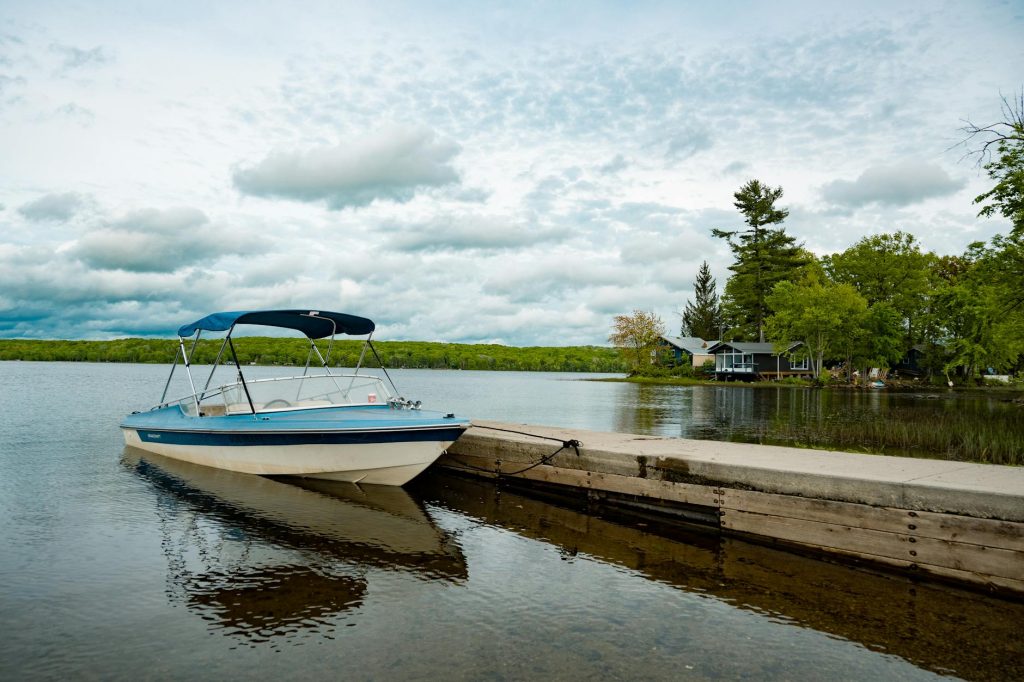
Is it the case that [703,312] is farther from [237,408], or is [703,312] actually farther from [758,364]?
[237,408]

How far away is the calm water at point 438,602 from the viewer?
18.5ft

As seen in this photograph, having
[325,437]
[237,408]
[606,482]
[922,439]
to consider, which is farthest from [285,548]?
[922,439]

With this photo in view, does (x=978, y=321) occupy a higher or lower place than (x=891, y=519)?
higher

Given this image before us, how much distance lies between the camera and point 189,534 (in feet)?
32.5

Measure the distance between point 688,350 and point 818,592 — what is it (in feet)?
242

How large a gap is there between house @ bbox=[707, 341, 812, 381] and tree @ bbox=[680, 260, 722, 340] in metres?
28.8

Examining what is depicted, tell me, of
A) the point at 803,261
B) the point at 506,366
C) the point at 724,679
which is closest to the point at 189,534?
the point at 724,679

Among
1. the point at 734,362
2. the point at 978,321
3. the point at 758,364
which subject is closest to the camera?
the point at 978,321

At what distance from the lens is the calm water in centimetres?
564

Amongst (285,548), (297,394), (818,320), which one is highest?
(818,320)

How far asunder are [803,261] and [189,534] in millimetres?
77609

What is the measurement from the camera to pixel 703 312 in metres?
103

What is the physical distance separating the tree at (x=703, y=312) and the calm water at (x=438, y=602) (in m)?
92.6

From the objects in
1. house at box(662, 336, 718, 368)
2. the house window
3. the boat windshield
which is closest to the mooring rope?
the boat windshield
